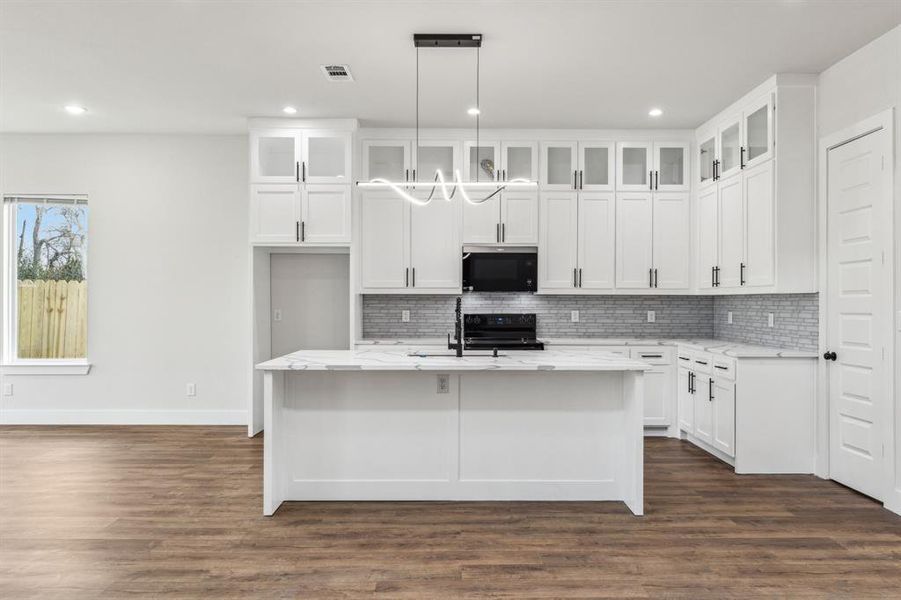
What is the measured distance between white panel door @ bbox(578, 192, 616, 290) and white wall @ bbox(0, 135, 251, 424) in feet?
10.8

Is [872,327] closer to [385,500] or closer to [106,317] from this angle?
[385,500]

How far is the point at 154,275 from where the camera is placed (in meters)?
5.53

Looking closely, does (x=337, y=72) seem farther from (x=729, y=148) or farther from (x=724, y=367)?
(x=724, y=367)

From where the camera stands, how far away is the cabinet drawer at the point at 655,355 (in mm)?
5094

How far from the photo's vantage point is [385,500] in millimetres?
3400

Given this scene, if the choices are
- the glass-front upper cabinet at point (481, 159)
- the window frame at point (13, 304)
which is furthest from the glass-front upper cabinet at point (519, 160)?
the window frame at point (13, 304)

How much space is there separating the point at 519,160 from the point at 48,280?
15.9ft

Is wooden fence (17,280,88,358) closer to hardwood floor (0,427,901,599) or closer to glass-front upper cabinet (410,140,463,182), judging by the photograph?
hardwood floor (0,427,901,599)

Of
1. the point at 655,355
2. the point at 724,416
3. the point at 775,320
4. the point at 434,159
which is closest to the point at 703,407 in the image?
the point at 724,416

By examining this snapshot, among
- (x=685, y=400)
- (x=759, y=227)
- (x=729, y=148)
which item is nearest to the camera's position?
(x=759, y=227)

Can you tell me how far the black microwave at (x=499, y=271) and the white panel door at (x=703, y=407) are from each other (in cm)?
164

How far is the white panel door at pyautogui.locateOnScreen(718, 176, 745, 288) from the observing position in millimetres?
4480

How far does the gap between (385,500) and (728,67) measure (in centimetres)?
370

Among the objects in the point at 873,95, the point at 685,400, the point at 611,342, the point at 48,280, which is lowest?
the point at 685,400
